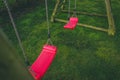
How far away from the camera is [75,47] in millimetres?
4484

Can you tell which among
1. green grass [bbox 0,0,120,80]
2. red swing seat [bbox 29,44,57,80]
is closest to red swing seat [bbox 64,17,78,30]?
green grass [bbox 0,0,120,80]

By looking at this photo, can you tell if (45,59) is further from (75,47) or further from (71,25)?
(75,47)

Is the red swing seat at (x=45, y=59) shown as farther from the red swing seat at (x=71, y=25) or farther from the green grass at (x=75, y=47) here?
the red swing seat at (x=71, y=25)

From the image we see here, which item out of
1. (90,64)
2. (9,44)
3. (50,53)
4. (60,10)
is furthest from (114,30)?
(9,44)

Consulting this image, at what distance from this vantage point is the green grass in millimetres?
3619

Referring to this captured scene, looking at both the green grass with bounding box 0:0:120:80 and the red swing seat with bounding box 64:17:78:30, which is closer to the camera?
the green grass with bounding box 0:0:120:80

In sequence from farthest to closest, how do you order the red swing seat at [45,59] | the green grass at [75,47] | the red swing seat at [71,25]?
the red swing seat at [71,25], the green grass at [75,47], the red swing seat at [45,59]

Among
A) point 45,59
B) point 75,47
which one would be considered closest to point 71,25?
point 75,47

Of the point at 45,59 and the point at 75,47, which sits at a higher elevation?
the point at 45,59

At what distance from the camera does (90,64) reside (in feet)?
12.7

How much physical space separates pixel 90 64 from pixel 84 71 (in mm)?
298

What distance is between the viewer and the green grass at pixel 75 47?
362 cm

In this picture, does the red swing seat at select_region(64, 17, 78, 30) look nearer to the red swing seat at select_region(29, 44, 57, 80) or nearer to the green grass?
the green grass

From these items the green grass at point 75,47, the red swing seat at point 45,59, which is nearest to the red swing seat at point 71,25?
the green grass at point 75,47
